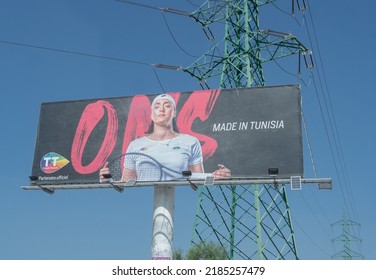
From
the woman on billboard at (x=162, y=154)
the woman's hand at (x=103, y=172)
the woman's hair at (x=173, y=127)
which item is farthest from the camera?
the woman's hair at (x=173, y=127)

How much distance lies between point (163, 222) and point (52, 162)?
5.43 metres

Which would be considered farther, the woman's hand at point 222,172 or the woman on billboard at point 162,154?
the woman on billboard at point 162,154

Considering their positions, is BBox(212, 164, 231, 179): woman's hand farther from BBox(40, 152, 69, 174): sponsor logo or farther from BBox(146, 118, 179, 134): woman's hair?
BBox(40, 152, 69, 174): sponsor logo

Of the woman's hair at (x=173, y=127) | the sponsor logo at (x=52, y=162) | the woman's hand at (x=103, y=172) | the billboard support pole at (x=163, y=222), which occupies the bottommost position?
the billboard support pole at (x=163, y=222)

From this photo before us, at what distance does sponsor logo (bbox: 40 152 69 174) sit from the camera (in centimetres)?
2045

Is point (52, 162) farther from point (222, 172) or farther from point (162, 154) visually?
point (222, 172)

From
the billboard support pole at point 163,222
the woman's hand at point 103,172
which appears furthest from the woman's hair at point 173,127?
the billboard support pole at point 163,222

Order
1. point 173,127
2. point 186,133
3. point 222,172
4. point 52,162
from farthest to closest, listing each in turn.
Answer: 1. point 52,162
2. point 173,127
3. point 186,133
4. point 222,172

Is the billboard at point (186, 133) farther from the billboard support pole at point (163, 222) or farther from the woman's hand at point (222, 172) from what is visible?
the billboard support pole at point (163, 222)

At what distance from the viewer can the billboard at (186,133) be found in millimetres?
18109

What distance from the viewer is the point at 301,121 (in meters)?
18.2

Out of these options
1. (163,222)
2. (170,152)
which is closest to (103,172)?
(170,152)

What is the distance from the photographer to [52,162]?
2067 cm
